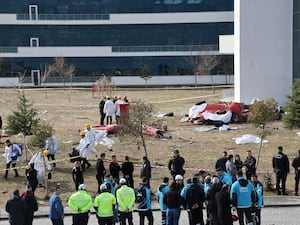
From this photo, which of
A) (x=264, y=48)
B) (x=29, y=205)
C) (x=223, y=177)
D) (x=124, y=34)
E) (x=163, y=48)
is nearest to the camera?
(x=29, y=205)

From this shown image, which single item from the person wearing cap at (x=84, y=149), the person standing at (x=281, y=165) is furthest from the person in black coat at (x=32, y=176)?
the person standing at (x=281, y=165)

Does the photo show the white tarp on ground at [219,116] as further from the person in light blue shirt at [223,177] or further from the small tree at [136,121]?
the person in light blue shirt at [223,177]

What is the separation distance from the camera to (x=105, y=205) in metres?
14.0

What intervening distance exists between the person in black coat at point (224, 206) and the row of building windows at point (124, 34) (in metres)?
57.7

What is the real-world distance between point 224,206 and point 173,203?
1221mm

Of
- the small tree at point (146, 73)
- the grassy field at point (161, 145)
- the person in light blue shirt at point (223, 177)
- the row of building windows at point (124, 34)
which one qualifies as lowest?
the grassy field at point (161, 145)

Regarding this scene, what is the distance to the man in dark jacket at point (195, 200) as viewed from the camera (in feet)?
47.5

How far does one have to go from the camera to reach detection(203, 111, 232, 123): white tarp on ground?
108 feet

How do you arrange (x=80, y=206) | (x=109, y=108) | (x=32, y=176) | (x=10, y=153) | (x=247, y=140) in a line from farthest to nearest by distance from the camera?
(x=109, y=108) < (x=247, y=140) < (x=10, y=153) < (x=32, y=176) < (x=80, y=206)

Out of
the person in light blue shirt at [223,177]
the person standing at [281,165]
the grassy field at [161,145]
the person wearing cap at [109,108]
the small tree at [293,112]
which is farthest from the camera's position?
the person wearing cap at [109,108]

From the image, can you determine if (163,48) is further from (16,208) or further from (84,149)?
(16,208)

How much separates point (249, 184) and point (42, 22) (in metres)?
58.3

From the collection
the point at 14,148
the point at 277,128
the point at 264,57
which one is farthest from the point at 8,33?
the point at 14,148

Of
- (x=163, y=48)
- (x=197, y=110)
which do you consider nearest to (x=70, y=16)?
(x=163, y=48)
